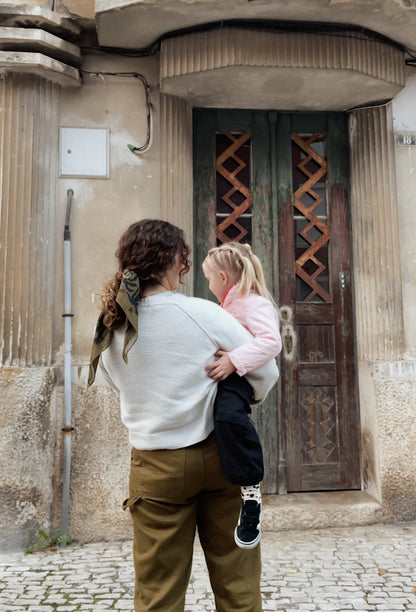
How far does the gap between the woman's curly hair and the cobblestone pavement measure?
2.02 metres

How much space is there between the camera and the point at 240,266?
241 centimetres

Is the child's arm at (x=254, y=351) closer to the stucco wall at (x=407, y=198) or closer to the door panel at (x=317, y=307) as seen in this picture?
the door panel at (x=317, y=307)

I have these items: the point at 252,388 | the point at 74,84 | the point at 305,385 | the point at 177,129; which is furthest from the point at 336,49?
the point at 252,388

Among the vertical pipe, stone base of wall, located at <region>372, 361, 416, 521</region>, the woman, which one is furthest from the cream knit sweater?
stone base of wall, located at <region>372, 361, 416, 521</region>

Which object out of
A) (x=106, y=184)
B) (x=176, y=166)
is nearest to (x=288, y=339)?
(x=176, y=166)

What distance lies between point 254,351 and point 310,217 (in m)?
3.11

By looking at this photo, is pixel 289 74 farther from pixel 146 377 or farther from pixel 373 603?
pixel 373 603

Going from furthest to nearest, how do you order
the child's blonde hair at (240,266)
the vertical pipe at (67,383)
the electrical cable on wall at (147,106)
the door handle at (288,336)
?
the door handle at (288,336)
the electrical cable on wall at (147,106)
the vertical pipe at (67,383)
the child's blonde hair at (240,266)

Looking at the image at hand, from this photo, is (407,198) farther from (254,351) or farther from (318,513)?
(254,351)

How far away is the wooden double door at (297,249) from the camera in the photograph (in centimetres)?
456

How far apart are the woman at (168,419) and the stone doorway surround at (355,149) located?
2417mm

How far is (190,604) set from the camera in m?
2.97

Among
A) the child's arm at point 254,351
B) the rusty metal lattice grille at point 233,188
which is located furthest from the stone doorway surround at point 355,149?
the child's arm at point 254,351

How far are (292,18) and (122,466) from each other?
12.2ft
